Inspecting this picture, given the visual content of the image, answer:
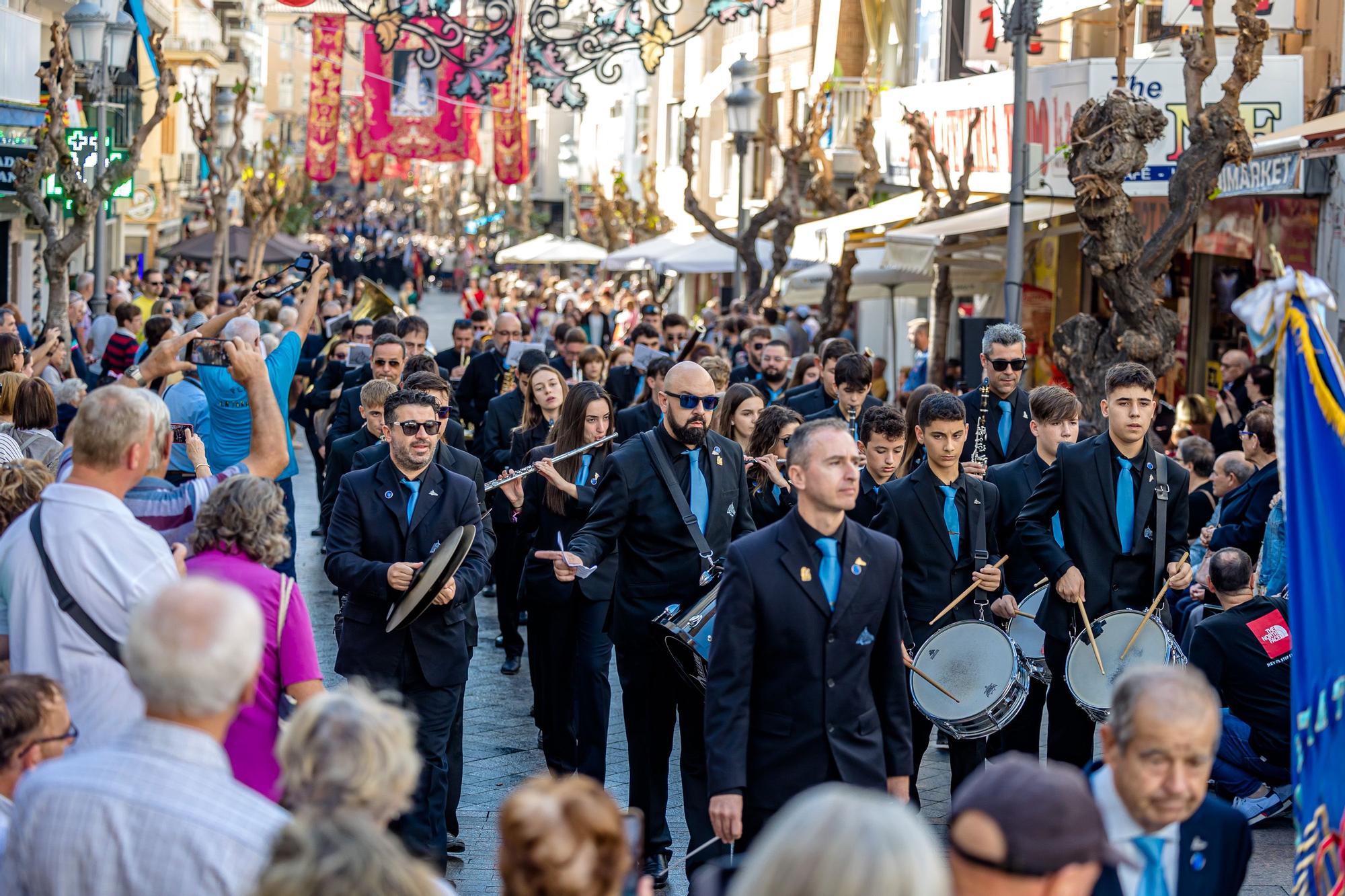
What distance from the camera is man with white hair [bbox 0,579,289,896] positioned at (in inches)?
136

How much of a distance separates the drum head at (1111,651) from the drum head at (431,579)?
253cm

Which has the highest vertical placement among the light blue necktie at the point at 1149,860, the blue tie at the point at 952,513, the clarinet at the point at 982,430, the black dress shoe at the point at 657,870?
the clarinet at the point at 982,430

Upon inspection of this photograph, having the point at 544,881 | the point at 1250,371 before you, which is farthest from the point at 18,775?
the point at 1250,371

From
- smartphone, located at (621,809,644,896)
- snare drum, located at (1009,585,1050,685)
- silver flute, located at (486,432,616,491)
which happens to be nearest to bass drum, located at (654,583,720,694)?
snare drum, located at (1009,585,1050,685)

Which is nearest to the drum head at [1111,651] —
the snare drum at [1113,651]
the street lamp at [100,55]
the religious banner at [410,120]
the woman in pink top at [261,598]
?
the snare drum at [1113,651]

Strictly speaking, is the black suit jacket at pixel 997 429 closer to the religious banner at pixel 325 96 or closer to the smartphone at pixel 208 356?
the smartphone at pixel 208 356

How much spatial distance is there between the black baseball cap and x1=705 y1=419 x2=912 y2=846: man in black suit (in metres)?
2.29

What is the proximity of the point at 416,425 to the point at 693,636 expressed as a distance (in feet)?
4.69

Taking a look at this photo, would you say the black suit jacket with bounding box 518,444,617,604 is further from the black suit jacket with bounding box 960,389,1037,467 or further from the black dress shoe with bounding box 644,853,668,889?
the black suit jacket with bounding box 960,389,1037,467

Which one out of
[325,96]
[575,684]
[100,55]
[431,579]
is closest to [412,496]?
[431,579]

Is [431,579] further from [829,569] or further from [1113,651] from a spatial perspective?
[1113,651]

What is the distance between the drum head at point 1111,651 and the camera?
24.3 ft

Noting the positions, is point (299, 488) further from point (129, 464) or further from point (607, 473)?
point (129, 464)

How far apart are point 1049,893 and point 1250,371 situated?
1070 centimetres
